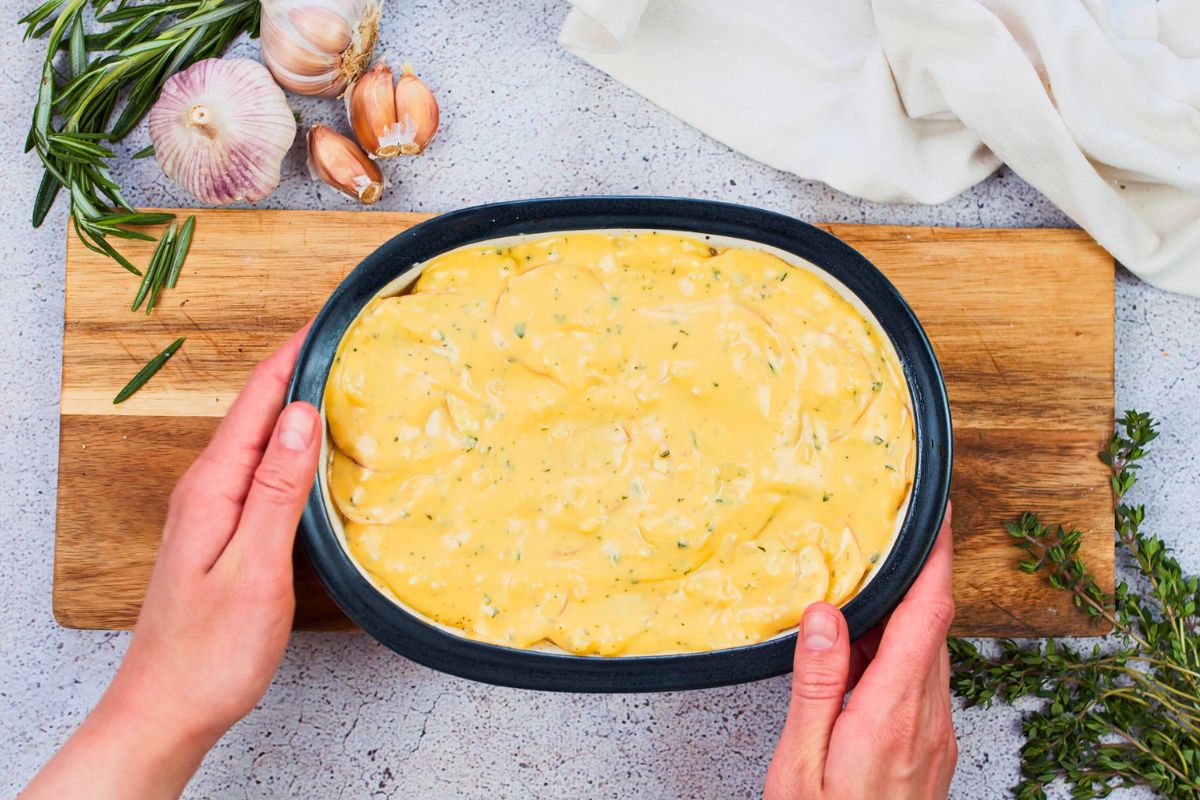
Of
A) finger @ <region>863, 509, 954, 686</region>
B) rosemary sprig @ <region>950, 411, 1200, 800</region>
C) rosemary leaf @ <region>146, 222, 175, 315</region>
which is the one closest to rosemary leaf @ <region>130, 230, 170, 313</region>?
rosemary leaf @ <region>146, 222, 175, 315</region>

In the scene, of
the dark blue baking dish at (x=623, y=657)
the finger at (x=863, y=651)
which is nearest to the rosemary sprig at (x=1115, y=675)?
the finger at (x=863, y=651)

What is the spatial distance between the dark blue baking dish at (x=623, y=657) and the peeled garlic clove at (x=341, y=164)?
0.23 m

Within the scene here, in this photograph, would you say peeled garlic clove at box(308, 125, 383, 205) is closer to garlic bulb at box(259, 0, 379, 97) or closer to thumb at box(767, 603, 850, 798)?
garlic bulb at box(259, 0, 379, 97)

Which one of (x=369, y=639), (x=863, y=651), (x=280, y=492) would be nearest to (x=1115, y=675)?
(x=863, y=651)

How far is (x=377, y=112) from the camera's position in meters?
1.32

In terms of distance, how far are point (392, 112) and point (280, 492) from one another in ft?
1.94

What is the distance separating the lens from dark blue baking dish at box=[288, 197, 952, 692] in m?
1.13

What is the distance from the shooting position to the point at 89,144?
4.30ft

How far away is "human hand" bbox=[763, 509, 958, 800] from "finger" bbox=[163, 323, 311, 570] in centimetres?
71

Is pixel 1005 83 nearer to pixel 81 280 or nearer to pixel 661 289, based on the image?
pixel 661 289

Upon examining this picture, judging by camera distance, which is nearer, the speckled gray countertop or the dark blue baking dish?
the dark blue baking dish

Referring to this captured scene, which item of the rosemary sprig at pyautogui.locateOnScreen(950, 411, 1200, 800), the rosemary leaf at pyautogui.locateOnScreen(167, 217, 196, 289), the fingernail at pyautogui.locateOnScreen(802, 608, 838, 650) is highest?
the rosemary leaf at pyautogui.locateOnScreen(167, 217, 196, 289)

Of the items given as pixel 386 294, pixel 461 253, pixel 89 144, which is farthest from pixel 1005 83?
pixel 89 144

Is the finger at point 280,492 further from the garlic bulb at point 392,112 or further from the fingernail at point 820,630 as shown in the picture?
the fingernail at point 820,630
